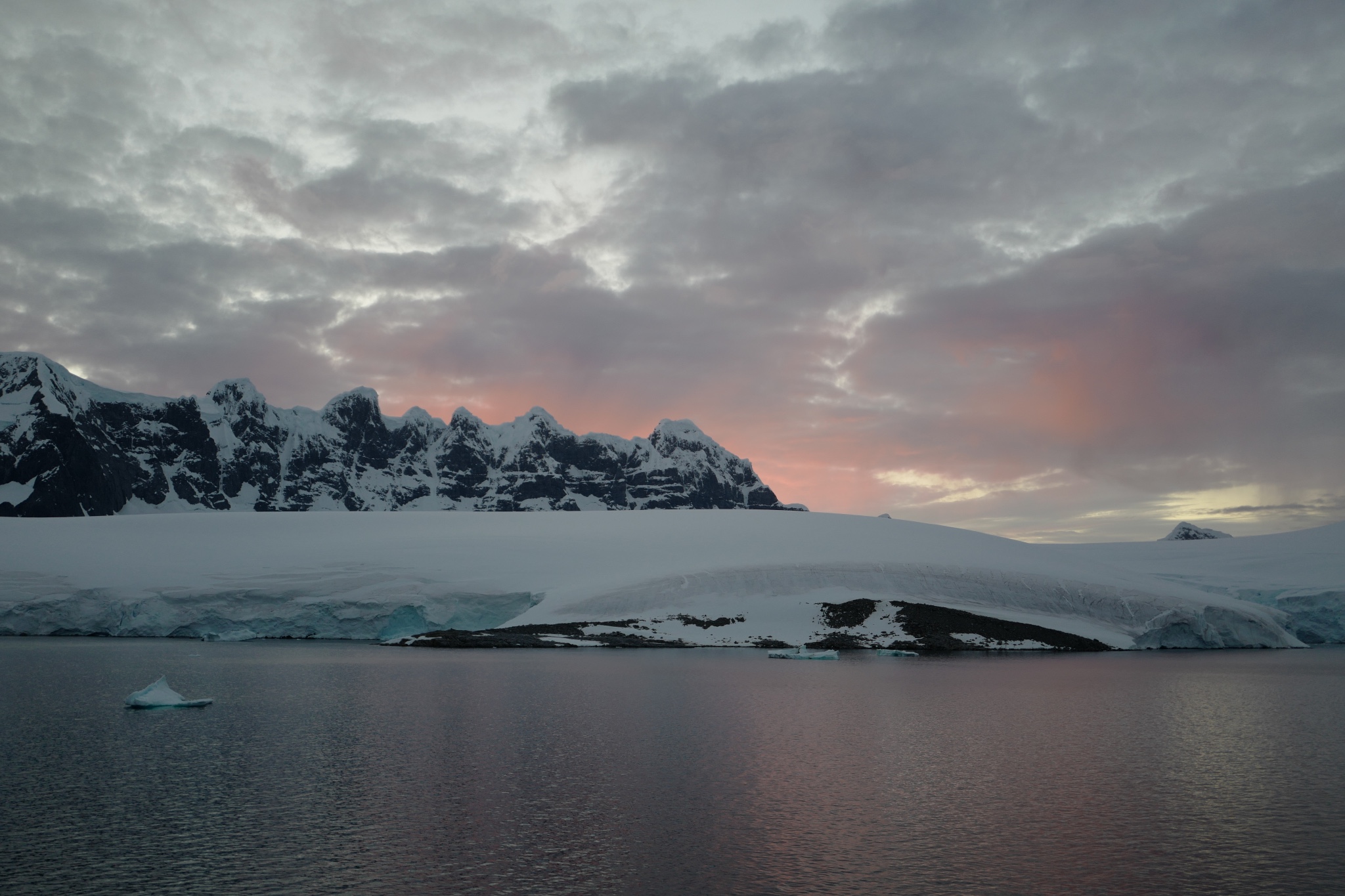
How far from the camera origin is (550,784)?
2172 centimetres

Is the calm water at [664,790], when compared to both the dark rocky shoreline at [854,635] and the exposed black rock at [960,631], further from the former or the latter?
the exposed black rock at [960,631]

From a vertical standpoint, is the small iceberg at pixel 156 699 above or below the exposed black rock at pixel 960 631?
below

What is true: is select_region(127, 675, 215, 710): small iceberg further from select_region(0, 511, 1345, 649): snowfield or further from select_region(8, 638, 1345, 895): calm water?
select_region(0, 511, 1345, 649): snowfield

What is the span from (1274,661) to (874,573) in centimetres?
3029

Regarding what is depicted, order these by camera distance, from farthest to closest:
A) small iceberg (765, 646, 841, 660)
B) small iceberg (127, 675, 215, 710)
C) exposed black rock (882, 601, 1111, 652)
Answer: exposed black rock (882, 601, 1111, 652)
small iceberg (765, 646, 841, 660)
small iceberg (127, 675, 215, 710)

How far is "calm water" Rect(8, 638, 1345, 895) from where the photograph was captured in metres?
15.4

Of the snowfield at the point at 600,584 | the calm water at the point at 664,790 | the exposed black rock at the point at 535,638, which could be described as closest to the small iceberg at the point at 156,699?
the calm water at the point at 664,790

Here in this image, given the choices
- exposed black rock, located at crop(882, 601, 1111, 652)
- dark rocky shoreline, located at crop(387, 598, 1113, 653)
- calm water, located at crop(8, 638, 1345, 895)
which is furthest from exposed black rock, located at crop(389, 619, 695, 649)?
calm water, located at crop(8, 638, 1345, 895)

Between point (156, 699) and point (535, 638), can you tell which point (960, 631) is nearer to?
point (535, 638)

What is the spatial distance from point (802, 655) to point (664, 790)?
1645 inches

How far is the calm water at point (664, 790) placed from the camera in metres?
15.4

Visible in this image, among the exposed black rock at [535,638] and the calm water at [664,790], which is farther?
the exposed black rock at [535,638]

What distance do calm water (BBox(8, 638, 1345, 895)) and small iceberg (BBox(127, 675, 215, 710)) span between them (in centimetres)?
43

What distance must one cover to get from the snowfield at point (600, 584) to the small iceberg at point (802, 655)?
33.7 feet
